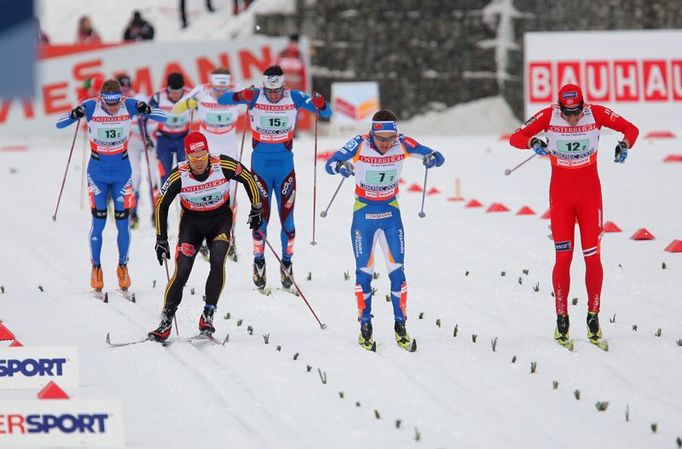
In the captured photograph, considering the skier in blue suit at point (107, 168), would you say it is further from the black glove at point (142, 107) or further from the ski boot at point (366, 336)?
the ski boot at point (366, 336)

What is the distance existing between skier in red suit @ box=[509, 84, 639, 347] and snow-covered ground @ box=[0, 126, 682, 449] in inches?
21.2

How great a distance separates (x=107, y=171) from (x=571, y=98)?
16.7 feet

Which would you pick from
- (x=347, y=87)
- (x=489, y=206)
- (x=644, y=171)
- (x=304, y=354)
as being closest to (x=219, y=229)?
(x=304, y=354)

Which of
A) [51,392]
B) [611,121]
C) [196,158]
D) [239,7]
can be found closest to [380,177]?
[196,158]

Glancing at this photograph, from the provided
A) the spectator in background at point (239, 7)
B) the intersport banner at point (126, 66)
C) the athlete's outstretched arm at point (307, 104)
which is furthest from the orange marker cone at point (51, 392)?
the spectator in background at point (239, 7)

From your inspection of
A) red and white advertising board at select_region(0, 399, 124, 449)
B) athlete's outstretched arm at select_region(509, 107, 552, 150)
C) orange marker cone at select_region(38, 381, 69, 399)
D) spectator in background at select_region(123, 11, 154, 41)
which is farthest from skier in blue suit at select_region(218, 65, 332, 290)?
spectator in background at select_region(123, 11, 154, 41)

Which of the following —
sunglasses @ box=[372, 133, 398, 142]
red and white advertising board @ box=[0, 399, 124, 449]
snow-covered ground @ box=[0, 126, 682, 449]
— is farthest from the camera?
sunglasses @ box=[372, 133, 398, 142]

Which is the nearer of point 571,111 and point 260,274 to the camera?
point 571,111

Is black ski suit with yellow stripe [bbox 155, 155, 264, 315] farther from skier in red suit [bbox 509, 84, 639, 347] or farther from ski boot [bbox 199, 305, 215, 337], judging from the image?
skier in red suit [bbox 509, 84, 639, 347]

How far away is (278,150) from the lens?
14.2 metres

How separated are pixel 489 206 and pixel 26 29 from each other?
1215 cm

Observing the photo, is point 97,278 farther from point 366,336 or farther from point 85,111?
point 366,336

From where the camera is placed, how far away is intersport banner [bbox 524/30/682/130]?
84.0ft

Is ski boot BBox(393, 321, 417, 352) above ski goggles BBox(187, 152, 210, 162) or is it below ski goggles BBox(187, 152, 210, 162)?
below
